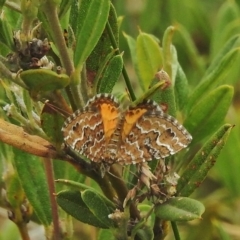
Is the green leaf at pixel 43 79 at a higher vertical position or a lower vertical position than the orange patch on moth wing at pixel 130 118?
higher

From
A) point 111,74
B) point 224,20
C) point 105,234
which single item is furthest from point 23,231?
point 224,20

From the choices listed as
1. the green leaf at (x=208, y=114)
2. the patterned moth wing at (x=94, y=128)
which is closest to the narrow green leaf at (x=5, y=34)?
the patterned moth wing at (x=94, y=128)

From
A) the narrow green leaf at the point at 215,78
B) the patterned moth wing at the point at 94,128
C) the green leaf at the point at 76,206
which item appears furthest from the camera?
the narrow green leaf at the point at 215,78

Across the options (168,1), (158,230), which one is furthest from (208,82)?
(168,1)

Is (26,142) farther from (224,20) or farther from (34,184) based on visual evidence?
(224,20)

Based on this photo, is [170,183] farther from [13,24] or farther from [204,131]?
[13,24]

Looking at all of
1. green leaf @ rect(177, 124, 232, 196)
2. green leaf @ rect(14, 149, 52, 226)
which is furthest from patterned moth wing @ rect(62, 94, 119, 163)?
green leaf @ rect(14, 149, 52, 226)

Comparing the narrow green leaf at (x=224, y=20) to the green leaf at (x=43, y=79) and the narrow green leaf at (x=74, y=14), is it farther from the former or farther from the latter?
the green leaf at (x=43, y=79)
